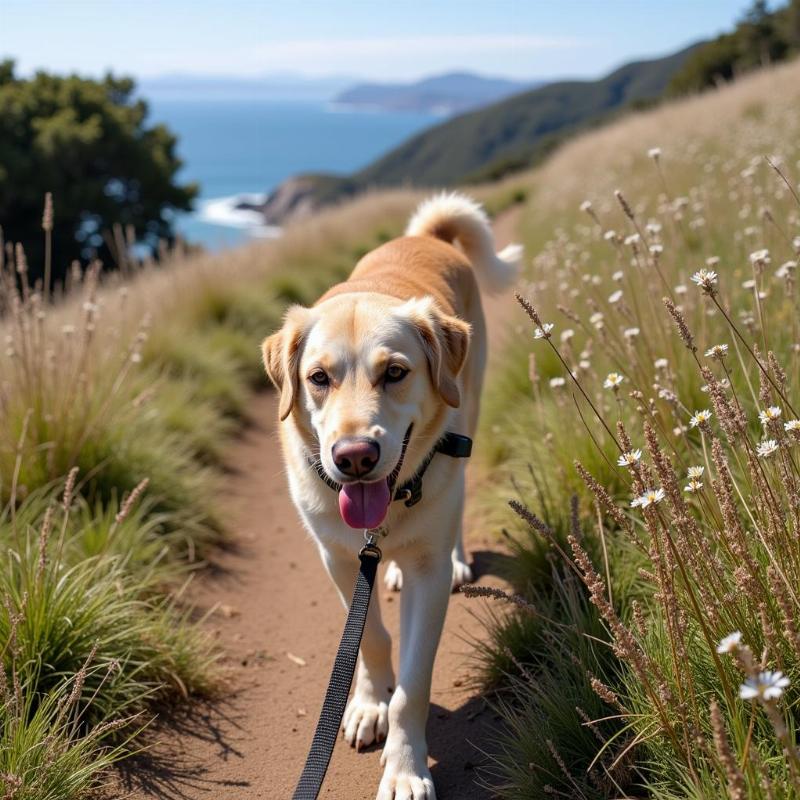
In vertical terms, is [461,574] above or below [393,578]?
above

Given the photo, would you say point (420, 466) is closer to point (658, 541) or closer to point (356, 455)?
point (356, 455)

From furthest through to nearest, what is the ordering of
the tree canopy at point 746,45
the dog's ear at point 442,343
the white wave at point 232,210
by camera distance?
the white wave at point 232,210 → the tree canopy at point 746,45 → the dog's ear at point 442,343

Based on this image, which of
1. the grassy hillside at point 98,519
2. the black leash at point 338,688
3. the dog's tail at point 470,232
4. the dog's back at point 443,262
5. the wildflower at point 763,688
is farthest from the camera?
the dog's tail at point 470,232

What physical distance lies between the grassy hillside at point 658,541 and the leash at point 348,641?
1.40 feet

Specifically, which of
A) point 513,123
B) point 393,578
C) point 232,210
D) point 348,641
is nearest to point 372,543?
point 348,641

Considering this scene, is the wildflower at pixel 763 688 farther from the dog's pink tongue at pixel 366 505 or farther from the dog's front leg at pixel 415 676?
the dog's front leg at pixel 415 676

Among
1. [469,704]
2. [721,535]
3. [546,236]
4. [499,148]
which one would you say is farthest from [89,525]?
[499,148]

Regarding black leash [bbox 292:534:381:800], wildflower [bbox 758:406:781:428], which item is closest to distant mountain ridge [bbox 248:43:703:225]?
black leash [bbox 292:534:381:800]

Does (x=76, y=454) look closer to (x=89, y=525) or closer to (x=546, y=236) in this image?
(x=89, y=525)

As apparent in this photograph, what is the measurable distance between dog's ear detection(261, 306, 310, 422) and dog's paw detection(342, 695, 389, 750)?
1197 millimetres

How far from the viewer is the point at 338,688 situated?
263 cm

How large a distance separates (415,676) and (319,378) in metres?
1.11

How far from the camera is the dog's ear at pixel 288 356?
325 cm

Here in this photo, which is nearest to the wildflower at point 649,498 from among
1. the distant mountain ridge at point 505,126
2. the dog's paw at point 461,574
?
the dog's paw at point 461,574
